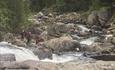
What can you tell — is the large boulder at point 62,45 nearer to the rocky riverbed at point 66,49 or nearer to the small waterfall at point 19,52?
the rocky riverbed at point 66,49

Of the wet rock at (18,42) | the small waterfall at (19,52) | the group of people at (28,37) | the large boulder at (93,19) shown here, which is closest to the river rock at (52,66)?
the small waterfall at (19,52)

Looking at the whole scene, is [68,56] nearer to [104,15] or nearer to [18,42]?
[18,42]

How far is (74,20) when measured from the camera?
46906 millimetres

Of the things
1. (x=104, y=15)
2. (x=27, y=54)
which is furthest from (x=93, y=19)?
(x=27, y=54)

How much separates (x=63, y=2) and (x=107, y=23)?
21.8 metres

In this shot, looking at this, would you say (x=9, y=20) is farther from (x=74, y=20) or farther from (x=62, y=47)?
(x=74, y=20)

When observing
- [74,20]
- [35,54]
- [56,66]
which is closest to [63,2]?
[74,20]

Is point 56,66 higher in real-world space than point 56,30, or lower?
higher

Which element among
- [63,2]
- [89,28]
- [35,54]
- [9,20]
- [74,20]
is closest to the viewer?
[35,54]

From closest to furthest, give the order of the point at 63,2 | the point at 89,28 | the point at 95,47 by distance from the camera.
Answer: the point at 95,47, the point at 89,28, the point at 63,2

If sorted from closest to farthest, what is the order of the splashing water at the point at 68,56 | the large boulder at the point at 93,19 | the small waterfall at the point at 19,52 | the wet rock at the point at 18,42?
the small waterfall at the point at 19,52
the splashing water at the point at 68,56
the wet rock at the point at 18,42
the large boulder at the point at 93,19

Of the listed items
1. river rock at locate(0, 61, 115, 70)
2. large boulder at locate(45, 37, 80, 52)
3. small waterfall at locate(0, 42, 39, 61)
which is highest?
river rock at locate(0, 61, 115, 70)

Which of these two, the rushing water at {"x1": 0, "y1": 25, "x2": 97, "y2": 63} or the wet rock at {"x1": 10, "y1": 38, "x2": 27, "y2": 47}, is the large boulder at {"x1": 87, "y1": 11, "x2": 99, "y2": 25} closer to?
the wet rock at {"x1": 10, "y1": 38, "x2": 27, "y2": 47}

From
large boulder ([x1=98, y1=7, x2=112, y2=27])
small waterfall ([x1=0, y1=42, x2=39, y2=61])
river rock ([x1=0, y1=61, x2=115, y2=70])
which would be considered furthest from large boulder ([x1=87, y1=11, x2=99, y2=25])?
river rock ([x1=0, y1=61, x2=115, y2=70])
